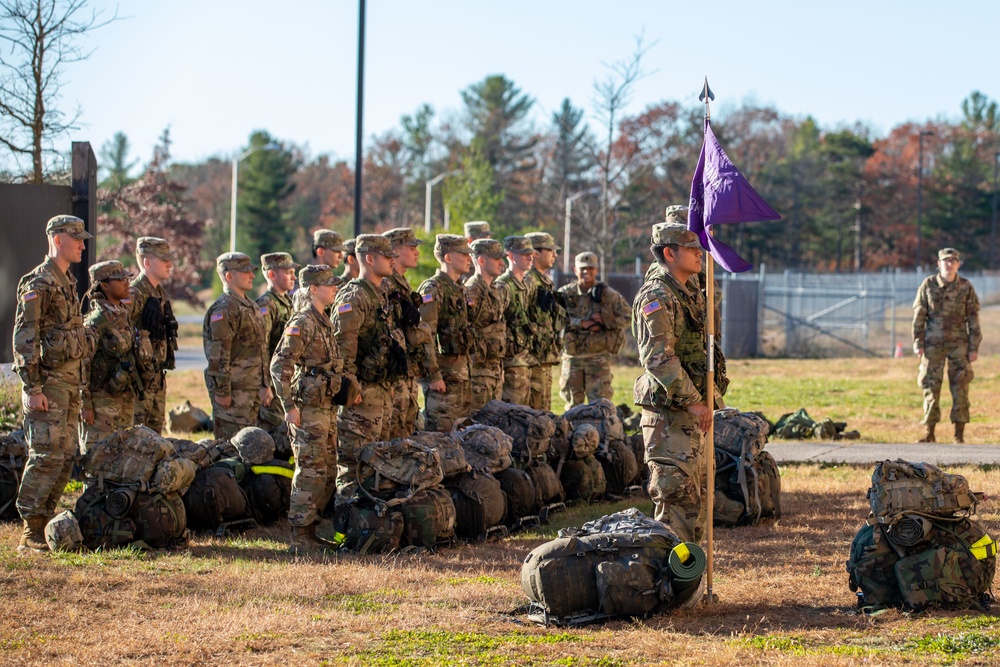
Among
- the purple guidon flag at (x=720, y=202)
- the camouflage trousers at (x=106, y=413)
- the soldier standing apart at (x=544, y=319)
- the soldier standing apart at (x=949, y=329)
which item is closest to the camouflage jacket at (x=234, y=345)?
the camouflage trousers at (x=106, y=413)

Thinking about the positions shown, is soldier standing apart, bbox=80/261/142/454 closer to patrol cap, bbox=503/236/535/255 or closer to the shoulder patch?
patrol cap, bbox=503/236/535/255

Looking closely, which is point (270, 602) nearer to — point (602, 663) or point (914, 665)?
point (602, 663)

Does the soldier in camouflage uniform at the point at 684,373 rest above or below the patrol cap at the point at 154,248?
below

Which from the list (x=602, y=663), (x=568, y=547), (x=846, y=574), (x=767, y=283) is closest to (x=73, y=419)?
(x=568, y=547)

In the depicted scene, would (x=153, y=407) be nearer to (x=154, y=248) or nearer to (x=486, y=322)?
(x=154, y=248)

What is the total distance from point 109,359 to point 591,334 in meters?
6.01

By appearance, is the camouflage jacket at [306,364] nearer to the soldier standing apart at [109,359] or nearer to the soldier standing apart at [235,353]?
the soldier standing apart at [109,359]

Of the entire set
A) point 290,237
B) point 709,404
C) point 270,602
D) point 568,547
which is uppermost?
point 290,237

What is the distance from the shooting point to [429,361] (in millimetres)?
11031

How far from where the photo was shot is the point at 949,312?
15047 millimetres

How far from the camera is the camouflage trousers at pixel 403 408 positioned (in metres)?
10.5

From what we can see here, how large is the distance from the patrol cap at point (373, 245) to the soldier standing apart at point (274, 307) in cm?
252

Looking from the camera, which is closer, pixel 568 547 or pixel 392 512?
pixel 568 547

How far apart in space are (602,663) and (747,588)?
→ 1971 millimetres
